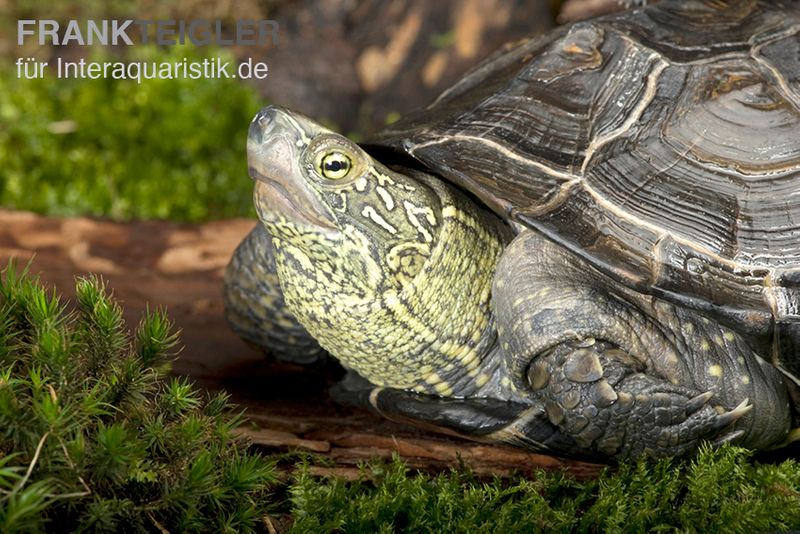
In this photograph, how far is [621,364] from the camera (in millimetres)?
2551

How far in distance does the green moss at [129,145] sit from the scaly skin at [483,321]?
7.85 ft

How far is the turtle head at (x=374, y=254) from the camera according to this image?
2531mm

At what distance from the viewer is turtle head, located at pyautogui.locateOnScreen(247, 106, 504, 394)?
2531mm

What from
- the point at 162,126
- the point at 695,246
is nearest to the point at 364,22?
the point at 162,126

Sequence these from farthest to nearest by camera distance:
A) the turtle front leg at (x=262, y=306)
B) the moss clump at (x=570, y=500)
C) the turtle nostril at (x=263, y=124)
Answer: the turtle front leg at (x=262, y=306)
the turtle nostril at (x=263, y=124)
the moss clump at (x=570, y=500)

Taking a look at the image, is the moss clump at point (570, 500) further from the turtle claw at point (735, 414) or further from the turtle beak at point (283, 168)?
the turtle beak at point (283, 168)

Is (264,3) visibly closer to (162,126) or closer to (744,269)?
(162,126)

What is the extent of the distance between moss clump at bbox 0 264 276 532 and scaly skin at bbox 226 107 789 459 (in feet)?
1.73

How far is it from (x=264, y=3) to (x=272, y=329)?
412 centimetres

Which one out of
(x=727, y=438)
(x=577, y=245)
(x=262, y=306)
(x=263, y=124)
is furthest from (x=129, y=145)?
(x=727, y=438)

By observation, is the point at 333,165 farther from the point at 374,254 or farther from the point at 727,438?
the point at 727,438

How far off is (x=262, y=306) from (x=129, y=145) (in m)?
2.59

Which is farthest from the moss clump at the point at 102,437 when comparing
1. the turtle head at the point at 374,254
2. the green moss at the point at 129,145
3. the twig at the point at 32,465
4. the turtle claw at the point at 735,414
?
the green moss at the point at 129,145

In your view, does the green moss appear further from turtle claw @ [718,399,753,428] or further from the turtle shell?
turtle claw @ [718,399,753,428]
